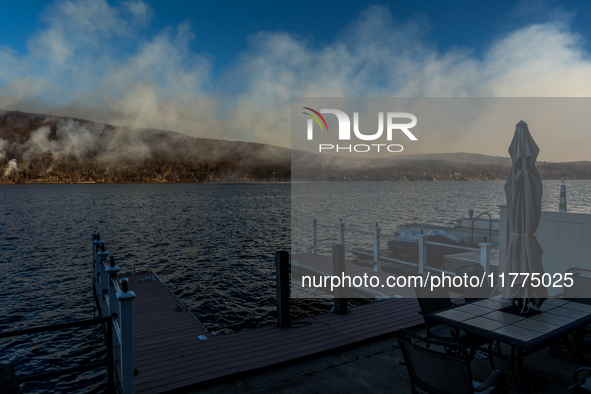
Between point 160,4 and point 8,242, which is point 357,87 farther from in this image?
point 160,4

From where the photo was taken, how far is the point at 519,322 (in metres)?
3.49

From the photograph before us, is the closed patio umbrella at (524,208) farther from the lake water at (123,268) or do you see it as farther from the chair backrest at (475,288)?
the lake water at (123,268)

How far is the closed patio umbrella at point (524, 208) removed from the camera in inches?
163

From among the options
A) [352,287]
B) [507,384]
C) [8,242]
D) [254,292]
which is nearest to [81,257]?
[8,242]

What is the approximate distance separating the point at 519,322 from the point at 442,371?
4.94ft

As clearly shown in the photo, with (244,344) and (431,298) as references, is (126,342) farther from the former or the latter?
(431,298)

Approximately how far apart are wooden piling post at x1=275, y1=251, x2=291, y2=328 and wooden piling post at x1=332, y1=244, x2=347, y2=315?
0.92 metres

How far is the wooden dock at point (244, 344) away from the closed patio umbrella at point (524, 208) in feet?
6.40

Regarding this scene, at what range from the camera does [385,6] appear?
26.6 metres

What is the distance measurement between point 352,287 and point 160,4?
229 ft

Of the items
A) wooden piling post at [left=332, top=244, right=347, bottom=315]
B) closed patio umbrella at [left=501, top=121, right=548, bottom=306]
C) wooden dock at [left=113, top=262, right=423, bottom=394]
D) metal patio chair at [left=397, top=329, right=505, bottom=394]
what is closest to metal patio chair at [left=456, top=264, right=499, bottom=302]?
wooden dock at [left=113, top=262, right=423, bottom=394]

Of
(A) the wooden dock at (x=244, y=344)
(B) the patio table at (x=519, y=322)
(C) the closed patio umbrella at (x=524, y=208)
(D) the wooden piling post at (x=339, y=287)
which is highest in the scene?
(C) the closed patio umbrella at (x=524, y=208)

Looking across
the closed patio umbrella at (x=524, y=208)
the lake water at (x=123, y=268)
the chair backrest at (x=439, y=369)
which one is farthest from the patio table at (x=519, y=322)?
the lake water at (x=123, y=268)

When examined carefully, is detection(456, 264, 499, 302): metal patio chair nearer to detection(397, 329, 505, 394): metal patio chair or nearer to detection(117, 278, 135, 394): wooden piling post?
detection(397, 329, 505, 394): metal patio chair
